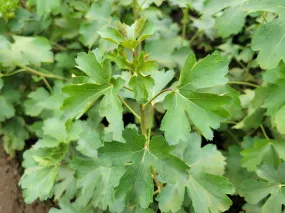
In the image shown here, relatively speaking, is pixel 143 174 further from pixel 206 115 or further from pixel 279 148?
pixel 279 148

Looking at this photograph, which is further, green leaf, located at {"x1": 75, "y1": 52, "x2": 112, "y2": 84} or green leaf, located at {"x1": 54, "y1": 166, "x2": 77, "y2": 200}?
green leaf, located at {"x1": 54, "y1": 166, "x2": 77, "y2": 200}

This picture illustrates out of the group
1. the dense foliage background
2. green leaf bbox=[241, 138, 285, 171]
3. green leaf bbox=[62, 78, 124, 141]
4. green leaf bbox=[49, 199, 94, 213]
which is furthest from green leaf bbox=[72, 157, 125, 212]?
green leaf bbox=[241, 138, 285, 171]

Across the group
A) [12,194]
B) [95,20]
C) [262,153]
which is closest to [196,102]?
[262,153]

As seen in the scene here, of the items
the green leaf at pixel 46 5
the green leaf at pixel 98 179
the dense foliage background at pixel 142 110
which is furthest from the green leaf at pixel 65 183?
the green leaf at pixel 46 5

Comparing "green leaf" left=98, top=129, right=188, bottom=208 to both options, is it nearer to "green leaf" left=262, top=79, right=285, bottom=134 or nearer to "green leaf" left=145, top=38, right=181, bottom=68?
"green leaf" left=262, top=79, right=285, bottom=134

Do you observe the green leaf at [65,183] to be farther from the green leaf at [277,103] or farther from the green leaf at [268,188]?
the green leaf at [277,103]

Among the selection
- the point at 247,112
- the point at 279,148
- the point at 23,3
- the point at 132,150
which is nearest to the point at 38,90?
the point at 23,3
